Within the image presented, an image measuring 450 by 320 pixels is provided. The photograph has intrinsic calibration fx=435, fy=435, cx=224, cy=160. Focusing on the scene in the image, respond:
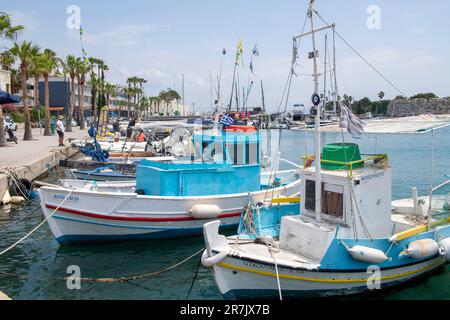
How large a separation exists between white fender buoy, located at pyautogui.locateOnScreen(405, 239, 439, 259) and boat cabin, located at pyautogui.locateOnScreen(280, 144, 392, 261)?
26.4 inches

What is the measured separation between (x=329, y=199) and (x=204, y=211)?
460 centimetres

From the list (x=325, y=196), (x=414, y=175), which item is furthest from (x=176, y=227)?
(x=414, y=175)

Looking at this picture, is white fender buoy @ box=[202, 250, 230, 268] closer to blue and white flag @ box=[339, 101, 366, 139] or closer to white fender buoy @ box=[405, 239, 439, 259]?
blue and white flag @ box=[339, 101, 366, 139]

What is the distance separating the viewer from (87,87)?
3745 inches

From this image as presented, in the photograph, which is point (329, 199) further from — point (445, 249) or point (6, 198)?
point (6, 198)

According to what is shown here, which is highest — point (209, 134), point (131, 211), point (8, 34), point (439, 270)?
point (8, 34)

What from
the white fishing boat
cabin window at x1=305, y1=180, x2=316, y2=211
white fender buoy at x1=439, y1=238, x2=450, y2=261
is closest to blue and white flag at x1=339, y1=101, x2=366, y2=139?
the white fishing boat

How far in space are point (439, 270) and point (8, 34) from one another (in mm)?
27313

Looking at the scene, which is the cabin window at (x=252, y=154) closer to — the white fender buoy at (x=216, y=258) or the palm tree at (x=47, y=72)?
the white fender buoy at (x=216, y=258)

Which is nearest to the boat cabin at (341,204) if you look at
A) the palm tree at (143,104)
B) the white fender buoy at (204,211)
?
the white fender buoy at (204,211)

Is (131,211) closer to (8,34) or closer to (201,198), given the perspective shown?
(201,198)

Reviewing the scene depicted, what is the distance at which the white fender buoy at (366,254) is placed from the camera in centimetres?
826

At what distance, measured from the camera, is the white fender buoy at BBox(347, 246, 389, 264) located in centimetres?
826

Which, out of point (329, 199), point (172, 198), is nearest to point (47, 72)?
→ point (172, 198)
